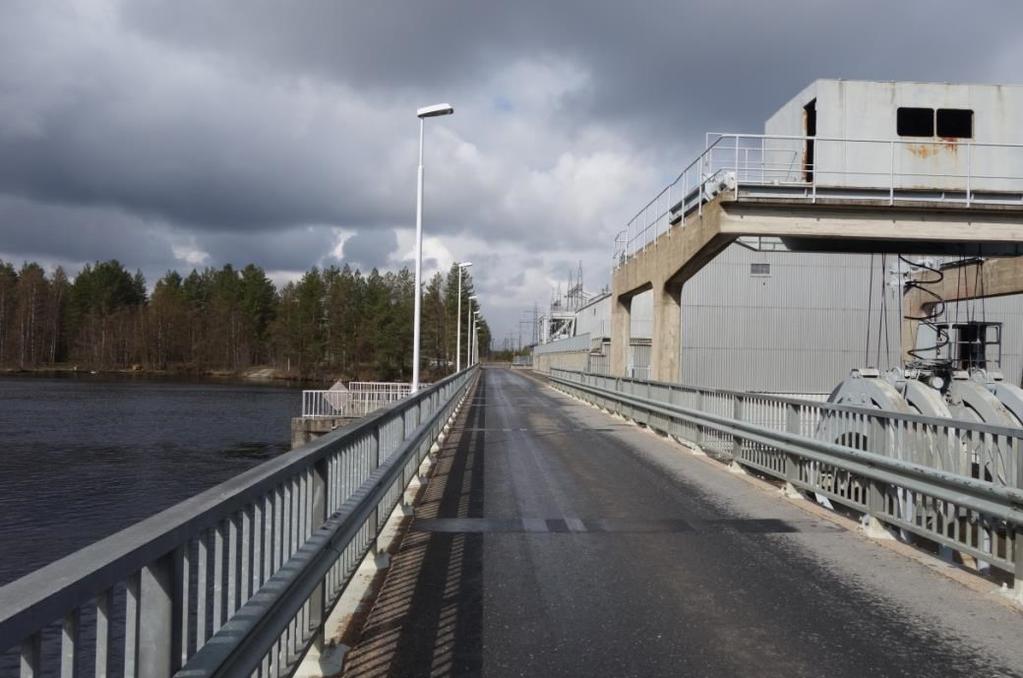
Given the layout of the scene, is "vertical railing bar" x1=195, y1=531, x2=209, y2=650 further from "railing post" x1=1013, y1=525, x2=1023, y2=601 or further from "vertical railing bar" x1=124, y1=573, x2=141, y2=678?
"railing post" x1=1013, y1=525, x2=1023, y2=601

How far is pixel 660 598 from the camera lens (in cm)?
598

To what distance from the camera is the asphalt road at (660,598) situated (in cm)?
480

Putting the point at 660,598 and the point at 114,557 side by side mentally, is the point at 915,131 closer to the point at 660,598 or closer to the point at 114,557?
the point at 660,598

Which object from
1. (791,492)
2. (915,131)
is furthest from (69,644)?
(915,131)

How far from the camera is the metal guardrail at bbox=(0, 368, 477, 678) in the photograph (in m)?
1.92

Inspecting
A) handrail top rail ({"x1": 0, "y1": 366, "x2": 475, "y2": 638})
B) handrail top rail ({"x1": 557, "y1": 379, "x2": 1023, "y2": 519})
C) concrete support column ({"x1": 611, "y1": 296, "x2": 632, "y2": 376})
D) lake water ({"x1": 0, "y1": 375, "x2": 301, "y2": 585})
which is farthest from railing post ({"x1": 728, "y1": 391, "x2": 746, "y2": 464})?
concrete support column ({"x1": 611, "y1": 296, "x2": 632, "y2": 376})

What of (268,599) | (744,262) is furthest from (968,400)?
(744,262)

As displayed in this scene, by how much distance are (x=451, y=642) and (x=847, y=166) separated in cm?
1608

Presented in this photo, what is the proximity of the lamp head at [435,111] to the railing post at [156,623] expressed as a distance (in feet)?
66.6

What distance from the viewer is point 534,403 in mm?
32125

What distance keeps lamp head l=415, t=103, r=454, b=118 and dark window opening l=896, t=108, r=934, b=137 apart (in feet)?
35.8

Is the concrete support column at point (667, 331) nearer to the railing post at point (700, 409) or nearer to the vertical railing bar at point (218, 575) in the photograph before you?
the railing post at point (700, 409)

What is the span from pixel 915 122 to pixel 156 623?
19736 mm

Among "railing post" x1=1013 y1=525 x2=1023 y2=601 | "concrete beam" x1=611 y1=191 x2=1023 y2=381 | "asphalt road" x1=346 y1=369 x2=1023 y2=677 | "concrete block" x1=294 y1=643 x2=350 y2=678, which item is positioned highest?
"concrete beam" x1=611 y1=191 x2=1023 y2=381
